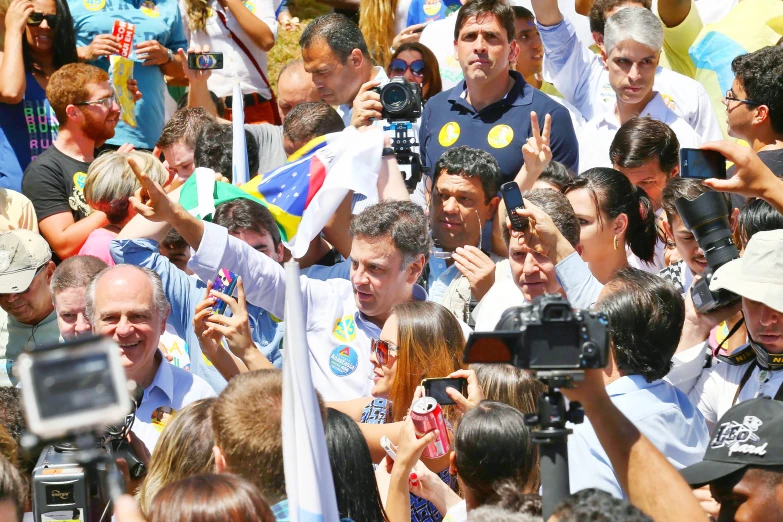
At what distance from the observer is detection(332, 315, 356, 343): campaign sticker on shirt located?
5203 millimetres

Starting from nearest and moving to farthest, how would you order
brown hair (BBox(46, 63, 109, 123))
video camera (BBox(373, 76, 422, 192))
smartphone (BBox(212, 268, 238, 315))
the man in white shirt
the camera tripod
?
the camera tripod, smartphone (BBox(212, 268, 238, 315)), video camera (BBox(373, 76, 422, 192)), brown hair (BBox(46, 63, 109, 123)), the man in white shirt

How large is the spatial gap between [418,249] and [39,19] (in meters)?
3.36

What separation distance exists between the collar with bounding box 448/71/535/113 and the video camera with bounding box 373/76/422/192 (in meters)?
0.39

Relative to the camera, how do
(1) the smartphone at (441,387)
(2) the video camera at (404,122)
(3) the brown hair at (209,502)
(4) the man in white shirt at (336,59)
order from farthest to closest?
(4) the man in white shirt at (336,59) < (2) the video camera at (404,122) < (1) the smartphone at (441,387) < (3) the brown hair at (209,502)

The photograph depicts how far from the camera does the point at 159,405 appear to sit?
4.71 metres

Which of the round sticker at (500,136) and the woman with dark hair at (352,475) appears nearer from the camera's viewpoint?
the woman with dark hair at (352,475)

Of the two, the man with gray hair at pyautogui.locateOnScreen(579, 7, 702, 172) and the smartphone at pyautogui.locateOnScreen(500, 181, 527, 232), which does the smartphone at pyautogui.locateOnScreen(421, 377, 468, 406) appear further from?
the man with gray hair at pyautogui.locateOnScreen(579, 7, 702, 172)

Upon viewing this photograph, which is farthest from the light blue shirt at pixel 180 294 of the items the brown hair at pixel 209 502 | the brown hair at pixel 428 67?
the brown hair at pixel 209 502

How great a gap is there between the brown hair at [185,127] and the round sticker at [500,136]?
194 cm

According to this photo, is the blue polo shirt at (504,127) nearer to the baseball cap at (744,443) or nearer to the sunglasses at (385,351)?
the sunglasses at (385,351)

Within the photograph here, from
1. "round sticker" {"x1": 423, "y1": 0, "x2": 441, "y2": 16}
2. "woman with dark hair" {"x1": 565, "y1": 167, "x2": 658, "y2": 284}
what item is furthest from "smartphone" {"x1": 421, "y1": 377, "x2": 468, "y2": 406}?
"round sticker" {"x1": 423, "y1": 0, "x2": 441, "y2": 16}

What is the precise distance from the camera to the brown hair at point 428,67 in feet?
23.2

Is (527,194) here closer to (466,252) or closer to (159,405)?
(466,252)

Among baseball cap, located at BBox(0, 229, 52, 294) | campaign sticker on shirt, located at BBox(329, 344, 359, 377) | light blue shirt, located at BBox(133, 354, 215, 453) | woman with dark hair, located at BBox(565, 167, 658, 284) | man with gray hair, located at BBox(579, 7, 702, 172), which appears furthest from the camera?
man with gray hair, located at BBox(579, 7, 702, 172)
